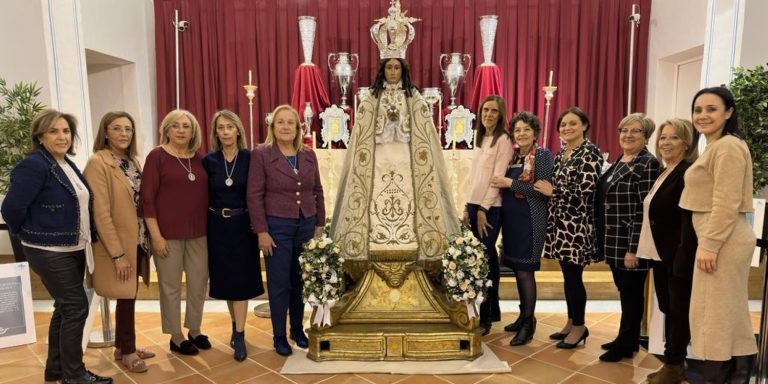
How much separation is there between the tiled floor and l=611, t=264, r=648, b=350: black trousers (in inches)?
5.8

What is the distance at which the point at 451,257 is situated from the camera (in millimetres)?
3285

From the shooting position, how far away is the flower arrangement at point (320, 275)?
322 centimetres

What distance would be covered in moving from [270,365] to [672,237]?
2.51 meters

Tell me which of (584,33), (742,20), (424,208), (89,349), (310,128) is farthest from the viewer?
(584,33)

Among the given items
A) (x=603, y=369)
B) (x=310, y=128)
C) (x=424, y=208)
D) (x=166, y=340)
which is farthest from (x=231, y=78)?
(x=603, y=369)

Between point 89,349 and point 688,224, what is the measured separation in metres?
3.87

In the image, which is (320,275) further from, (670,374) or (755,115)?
(755,115)

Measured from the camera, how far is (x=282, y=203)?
3.29 meters

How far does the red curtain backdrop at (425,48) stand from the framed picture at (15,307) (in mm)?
3388

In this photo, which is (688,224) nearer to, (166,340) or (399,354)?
(399,354)

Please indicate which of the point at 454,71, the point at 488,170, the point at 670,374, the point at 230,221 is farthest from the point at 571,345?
the point at 454,71

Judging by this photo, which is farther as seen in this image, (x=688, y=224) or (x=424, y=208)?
Result: (x=424, y=208)

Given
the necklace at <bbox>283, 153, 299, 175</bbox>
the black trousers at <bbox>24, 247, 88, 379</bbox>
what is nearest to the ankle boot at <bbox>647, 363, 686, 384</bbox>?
the necklace at <bbox>283, 153, 299, 175</bbox>

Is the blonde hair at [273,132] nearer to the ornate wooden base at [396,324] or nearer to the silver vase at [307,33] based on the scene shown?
the ornate wooden base at [396,324]
